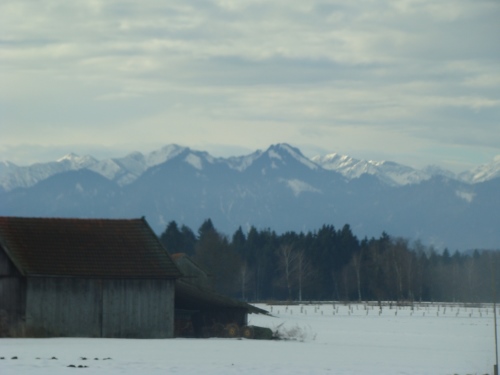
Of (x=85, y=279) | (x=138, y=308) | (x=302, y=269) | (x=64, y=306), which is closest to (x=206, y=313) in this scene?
(x=138, y=308)

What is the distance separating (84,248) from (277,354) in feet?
47.7

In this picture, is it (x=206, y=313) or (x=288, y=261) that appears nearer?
(x=206, y=313)

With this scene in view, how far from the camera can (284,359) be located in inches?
1593

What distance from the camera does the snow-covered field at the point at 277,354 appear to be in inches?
1399

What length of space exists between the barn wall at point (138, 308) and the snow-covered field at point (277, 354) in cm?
225

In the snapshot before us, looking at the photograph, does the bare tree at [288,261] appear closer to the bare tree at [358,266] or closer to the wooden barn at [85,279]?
the bare tree at [358,266]

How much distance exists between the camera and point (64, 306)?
51.8 m

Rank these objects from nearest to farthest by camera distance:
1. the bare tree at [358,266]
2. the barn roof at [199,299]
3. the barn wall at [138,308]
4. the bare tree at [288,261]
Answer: the barn wall at [138,308]
the barn roof at [199,299]
the bare tree at [358,266]
the bare tree at [288,261]

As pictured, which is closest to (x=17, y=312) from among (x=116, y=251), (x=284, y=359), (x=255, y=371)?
(x=116, y=251)

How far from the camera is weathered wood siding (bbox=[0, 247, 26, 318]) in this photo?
168ft

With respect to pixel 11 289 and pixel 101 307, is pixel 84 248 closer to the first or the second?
Result: pixel 101 307

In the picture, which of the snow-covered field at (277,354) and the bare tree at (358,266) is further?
the bare tree at (358,266)

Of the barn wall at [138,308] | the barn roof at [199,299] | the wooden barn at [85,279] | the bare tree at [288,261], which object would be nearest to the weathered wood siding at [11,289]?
the wooden barn at [85,279]

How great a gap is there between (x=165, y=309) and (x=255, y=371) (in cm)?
1932
